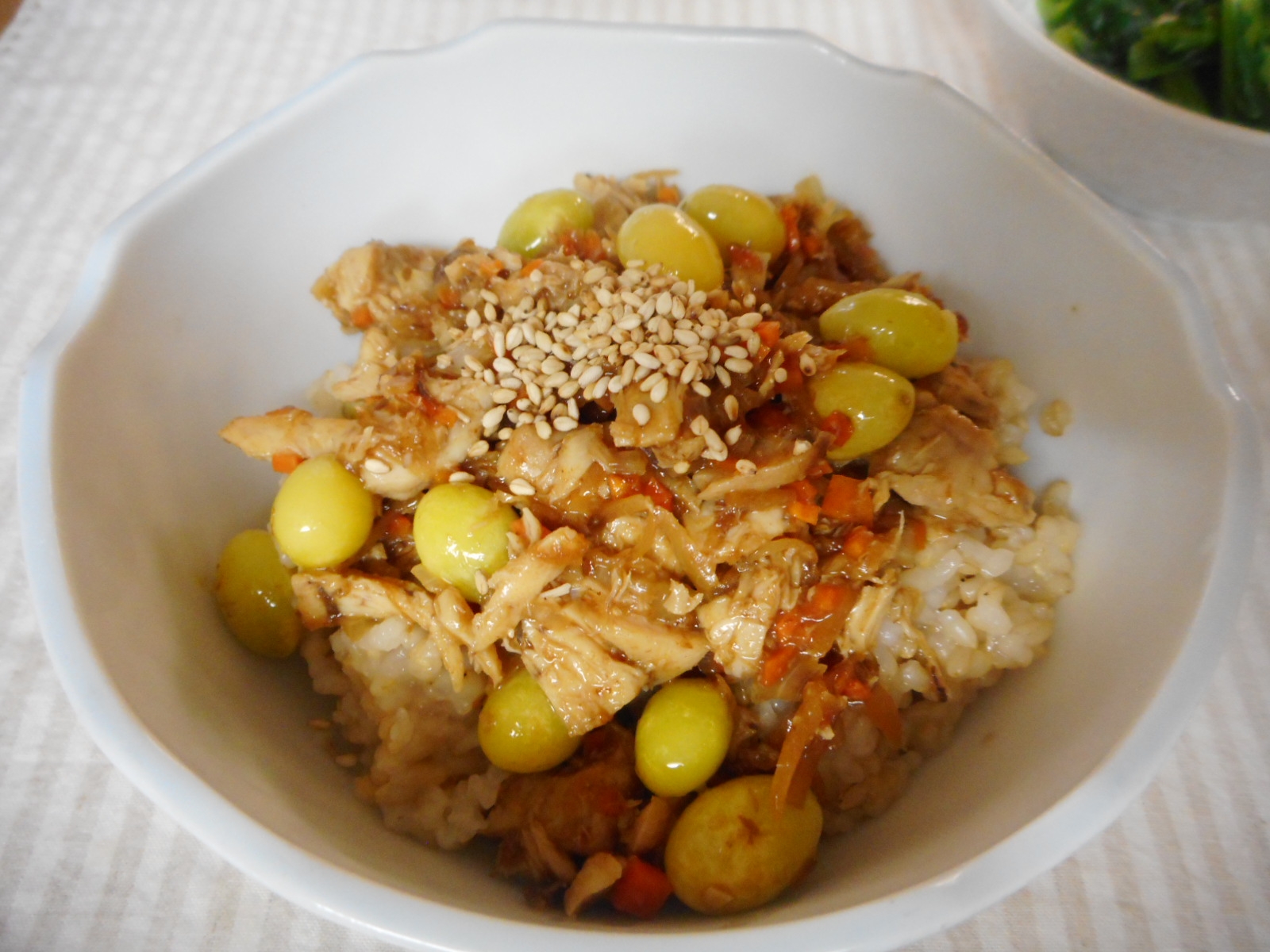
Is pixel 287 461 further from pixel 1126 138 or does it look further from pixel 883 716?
pixel 1126 138

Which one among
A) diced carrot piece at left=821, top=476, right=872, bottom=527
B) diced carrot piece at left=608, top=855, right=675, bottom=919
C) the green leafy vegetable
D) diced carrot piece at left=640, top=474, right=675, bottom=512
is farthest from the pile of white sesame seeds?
the green leafy vegetable

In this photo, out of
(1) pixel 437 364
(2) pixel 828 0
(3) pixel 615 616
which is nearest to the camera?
(3) pixel 615 616

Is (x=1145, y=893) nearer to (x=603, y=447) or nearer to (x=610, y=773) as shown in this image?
(x=610, y=773)

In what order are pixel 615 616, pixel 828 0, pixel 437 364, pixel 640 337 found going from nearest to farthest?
pixel 615 616 → pixel 640 337 → pixel 437 364 → pixel 828 0

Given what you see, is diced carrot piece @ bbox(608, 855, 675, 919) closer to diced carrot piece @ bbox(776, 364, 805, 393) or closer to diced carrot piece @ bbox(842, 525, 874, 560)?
diced carrot piece @ bbox(842, 525, 874, 560)

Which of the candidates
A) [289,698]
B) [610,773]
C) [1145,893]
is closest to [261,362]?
[289,698]
